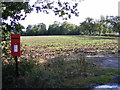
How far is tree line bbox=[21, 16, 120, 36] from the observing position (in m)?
69.1

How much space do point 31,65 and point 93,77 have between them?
2.34 m

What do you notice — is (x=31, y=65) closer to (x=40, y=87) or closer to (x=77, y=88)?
(x=40, y=87)

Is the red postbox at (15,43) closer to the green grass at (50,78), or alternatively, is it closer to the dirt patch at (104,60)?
the green grass at (50,78)

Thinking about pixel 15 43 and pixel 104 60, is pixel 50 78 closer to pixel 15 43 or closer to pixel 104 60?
pixel 15 43

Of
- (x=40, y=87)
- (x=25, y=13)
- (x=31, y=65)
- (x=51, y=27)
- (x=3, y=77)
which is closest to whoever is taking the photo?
(x=40, y=87)

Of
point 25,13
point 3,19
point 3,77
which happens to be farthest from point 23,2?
point 3,77

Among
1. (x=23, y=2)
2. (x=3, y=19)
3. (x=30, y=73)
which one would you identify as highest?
(x=23, y=2)

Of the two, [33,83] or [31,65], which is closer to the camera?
[33,83]

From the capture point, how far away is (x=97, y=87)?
507 centimetres

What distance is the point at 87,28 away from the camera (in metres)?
82.6

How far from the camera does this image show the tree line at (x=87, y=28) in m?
69.1

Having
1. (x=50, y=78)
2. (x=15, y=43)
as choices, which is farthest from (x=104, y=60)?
(x=15, y=43)

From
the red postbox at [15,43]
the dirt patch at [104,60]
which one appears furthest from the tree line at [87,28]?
the red postbox at [15,43]

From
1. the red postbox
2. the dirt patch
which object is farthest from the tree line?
the red postbox
